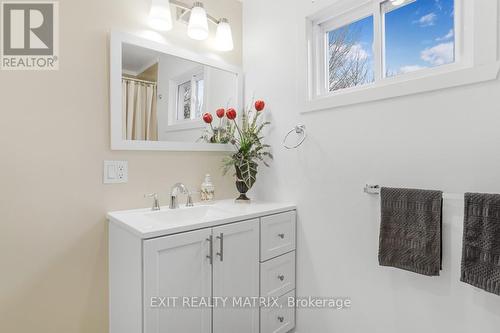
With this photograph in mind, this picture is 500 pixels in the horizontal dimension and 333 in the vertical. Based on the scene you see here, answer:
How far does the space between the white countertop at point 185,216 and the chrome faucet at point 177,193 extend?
35 mm

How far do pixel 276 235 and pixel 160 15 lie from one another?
1468 millimetres

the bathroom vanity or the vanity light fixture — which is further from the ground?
the vanity light fixture

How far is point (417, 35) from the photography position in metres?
1.38

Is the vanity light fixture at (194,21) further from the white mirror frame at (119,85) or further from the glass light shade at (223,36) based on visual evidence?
the white mirror frame at (119,85)

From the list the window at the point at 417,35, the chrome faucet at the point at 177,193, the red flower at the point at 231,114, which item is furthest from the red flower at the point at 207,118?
the window at the point at 417,35

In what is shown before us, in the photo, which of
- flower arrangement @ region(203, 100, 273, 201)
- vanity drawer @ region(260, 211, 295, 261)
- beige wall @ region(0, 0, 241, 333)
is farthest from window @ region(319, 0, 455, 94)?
beige wall @ region(0, 0, 241, 333)

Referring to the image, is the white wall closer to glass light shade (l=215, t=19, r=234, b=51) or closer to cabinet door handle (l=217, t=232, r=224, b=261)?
glass light shade (l=215, t=19, r=234, b=51)

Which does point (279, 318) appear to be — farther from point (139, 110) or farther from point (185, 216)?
point (139, 110)

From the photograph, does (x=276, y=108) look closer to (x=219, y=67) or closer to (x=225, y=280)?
(x=219, y=67)

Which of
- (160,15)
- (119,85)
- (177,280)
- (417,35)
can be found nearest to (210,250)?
(177,280)

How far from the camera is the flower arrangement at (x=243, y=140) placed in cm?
185

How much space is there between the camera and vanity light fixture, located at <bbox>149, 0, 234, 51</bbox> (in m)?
1.57

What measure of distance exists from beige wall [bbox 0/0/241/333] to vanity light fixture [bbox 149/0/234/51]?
106 millimetres

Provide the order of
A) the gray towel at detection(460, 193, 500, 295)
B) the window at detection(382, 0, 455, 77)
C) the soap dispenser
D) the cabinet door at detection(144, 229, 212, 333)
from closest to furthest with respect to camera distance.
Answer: the gray towel at detection(460, 193, 500, 295) → the cabinet door at detection(144, 229, 212, 333) → the window at detection(382, 0, 455, 77) → the soap dispenser
